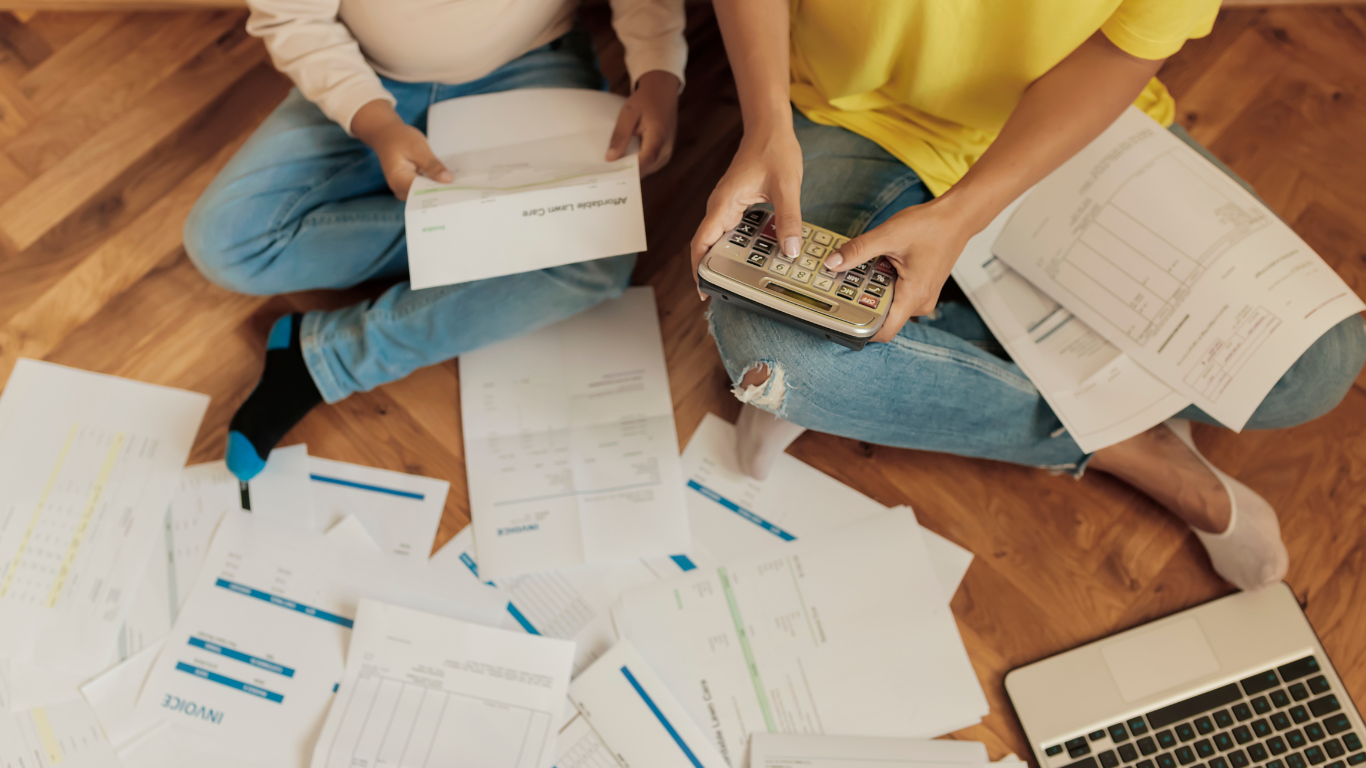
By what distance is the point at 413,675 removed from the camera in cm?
77

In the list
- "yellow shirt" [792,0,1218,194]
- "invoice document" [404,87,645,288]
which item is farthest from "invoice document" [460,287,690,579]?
"yellow shirt" [792,0,1218,194]

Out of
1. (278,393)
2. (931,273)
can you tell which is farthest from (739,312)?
(278,393)

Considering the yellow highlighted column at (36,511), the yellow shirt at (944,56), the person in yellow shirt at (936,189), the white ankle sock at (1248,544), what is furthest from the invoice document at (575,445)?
the white ankle sock at (1248,544)

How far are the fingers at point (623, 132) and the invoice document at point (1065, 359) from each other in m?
0.35

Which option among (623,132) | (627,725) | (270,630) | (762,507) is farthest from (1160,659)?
(270,630)

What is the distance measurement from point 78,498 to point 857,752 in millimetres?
858

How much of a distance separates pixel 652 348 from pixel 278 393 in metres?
0.41

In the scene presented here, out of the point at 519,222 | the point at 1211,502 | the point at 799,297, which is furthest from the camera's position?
the point at 1211,502

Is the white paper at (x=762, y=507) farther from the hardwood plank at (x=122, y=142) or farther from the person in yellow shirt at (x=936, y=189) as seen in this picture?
the hardwood plank at (x=122, y=142)

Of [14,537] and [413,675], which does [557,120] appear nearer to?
[413,675]

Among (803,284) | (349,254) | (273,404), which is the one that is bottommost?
(273,404)

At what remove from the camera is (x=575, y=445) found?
34.1 inches

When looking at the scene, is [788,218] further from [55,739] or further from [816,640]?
[55,739]

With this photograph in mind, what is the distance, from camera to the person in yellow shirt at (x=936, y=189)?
62 centimetres
